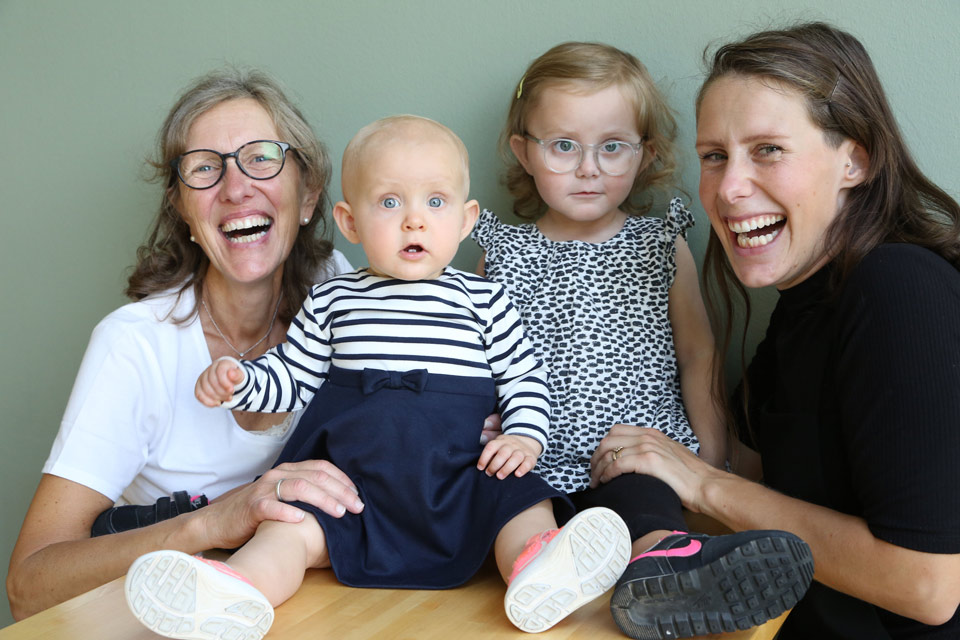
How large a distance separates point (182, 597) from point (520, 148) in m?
1.23

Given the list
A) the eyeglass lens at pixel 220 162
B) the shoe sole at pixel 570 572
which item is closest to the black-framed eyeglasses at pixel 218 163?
the eyeglass lens at pixel 220 162

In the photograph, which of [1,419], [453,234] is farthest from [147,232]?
[453,234]

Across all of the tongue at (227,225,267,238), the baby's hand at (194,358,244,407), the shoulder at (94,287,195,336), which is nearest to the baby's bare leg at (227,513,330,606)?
the baby's hand at (194,358,244,407)

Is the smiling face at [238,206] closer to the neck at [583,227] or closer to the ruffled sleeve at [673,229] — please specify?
the neck at [583,227]

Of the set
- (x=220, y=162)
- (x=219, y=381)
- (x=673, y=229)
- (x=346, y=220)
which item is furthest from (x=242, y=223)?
(x=673, y=229)

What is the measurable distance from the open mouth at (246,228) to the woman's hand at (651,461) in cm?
88

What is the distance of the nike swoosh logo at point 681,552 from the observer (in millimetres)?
1090

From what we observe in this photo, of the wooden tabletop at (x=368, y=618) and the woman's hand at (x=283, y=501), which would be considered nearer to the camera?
the wooden tabletop at (x=368, y=618)

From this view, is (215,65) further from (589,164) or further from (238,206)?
(589,164)

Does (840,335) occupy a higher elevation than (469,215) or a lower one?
lower

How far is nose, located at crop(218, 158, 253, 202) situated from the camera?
5.96ft

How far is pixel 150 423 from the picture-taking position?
177cm

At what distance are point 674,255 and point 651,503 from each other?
0.60 meters

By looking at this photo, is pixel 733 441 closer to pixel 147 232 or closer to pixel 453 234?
pixel 453 234
